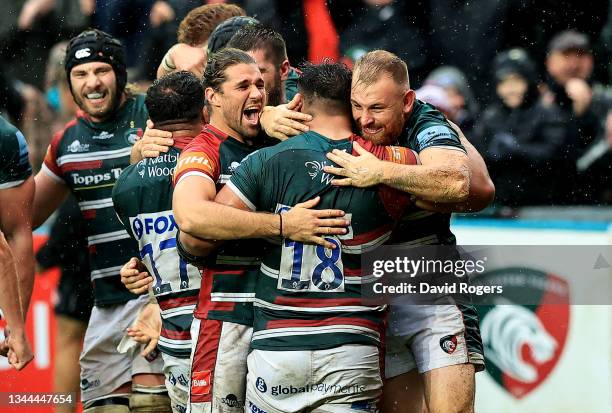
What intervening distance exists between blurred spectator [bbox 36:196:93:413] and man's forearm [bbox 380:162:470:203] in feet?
10.6

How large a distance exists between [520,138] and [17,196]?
4.01 meters

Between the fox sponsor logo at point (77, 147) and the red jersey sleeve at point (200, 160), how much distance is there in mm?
1709

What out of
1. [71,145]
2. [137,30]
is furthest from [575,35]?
[71,145]

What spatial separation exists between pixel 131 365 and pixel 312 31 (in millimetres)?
3782

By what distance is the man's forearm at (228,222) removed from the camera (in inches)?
207

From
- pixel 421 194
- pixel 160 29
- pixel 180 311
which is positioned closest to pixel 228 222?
pixel 421 194

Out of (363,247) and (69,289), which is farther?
(69,289)

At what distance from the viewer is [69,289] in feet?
27.3

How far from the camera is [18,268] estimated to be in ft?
23.1

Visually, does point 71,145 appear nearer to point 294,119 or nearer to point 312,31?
point 294,119

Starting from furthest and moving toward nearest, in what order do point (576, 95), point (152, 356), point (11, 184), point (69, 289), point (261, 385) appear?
1. point (576, 95)
2. point (69, 289)
3. point (11, 184)
4. point (152, 356)
5. point (261, 385)

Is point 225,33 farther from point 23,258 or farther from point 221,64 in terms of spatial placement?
point 23,258

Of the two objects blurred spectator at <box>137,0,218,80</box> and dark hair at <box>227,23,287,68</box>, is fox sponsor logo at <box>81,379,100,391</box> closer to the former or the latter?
dark hair at <box>227,23,287,68</box>

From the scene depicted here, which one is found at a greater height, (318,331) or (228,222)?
(228,222)
